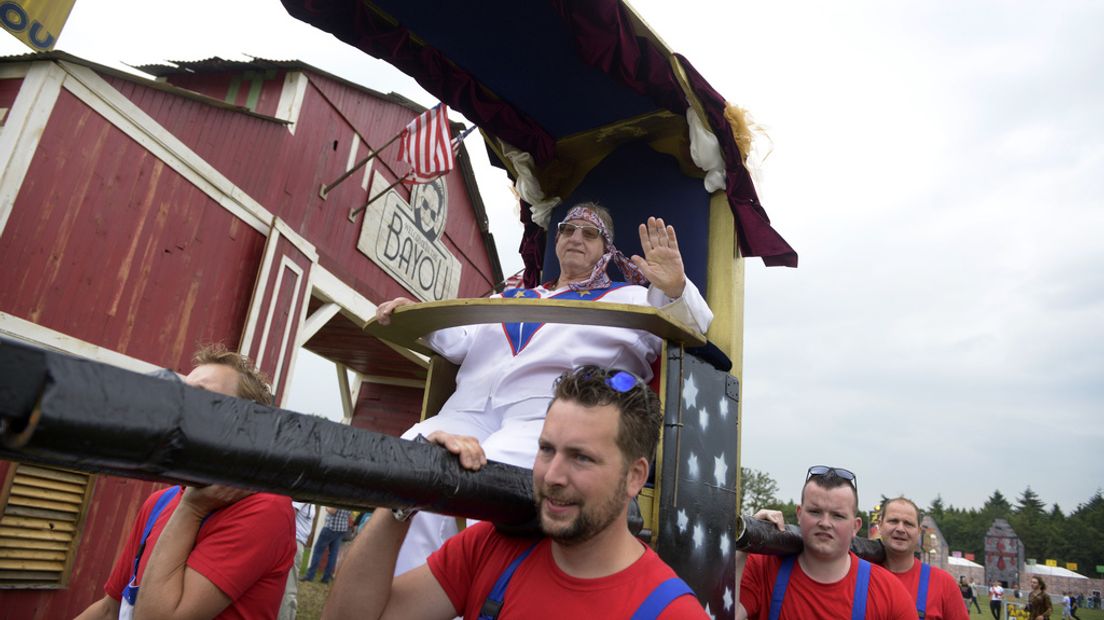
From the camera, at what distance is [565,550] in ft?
4.87

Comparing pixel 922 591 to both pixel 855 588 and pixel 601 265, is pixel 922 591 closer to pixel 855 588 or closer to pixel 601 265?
pixel 855 588

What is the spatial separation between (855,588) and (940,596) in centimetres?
116

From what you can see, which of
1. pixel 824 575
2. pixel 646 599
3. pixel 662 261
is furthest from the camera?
pixel 824 575

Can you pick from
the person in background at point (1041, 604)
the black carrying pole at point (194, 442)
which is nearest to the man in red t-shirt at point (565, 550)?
the black carrying pole at point (194, 442)

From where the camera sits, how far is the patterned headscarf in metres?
2.96

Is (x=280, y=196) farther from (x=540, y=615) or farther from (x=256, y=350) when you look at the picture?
(x=540, y=615)

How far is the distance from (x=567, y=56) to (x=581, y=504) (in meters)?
2.64

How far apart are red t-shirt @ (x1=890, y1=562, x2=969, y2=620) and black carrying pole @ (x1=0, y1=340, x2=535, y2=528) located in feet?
10.5

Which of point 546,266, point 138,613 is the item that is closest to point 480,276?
point 546,266

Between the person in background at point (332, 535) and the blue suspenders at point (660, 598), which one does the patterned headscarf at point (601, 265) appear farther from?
the person in background at point (332, 535)

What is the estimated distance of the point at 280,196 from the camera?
790cm

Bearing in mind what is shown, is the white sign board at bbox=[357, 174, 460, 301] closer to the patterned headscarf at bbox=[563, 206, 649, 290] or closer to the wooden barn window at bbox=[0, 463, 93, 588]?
the wooden barn window at bbox=[0, 463, 93, 588]

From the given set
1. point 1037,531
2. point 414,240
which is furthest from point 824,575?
point 1037,531

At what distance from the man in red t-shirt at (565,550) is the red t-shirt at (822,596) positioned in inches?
66.2
